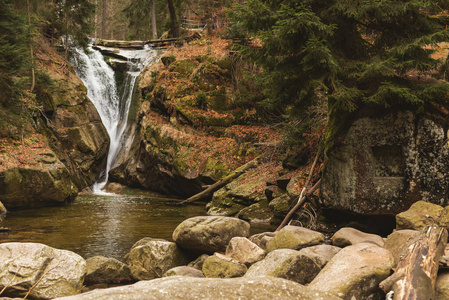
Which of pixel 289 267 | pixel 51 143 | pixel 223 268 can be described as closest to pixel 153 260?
pixel 223 268

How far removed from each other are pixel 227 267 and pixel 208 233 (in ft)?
3.80

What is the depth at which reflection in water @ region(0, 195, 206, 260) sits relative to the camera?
310 inches

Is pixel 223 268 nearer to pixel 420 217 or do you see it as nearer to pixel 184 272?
pixel 184 272

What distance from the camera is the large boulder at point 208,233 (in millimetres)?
6449

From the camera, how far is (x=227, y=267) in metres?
5.40

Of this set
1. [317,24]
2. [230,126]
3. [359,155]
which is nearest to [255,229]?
[359,155]

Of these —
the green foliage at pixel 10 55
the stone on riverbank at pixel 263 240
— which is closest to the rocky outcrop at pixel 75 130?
the green foliage at pixel 10 55

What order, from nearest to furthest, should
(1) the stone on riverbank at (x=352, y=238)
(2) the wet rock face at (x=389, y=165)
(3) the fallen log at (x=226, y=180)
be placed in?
(1) the stone on riverbank at (x=352, y=238)
(2) the wet rock face at (x=389, y=165)
(3) the fallen log at (x=226, y=180)

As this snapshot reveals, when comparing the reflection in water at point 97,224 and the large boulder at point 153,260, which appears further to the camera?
the reflection in water at point 97,224

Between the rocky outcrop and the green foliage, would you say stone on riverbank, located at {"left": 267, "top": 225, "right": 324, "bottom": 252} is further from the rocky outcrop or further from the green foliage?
the rocky outcrop

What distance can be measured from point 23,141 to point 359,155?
12.7 m

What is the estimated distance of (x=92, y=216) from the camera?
11.2 m

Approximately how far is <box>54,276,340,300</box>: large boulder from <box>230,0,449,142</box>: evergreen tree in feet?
15.5

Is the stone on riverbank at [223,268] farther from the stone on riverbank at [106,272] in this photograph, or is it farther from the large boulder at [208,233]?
the stone on riverbank at [106,272]
